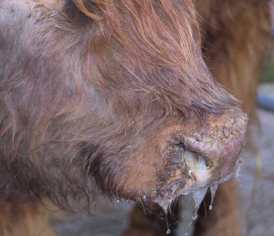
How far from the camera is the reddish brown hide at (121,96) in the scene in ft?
4.49

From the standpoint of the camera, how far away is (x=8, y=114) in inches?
A: 62.4

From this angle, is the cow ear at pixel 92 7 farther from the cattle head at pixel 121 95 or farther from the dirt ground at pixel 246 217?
the dirt ground at pixel 246 217

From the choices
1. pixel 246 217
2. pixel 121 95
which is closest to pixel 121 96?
pixel 121 95

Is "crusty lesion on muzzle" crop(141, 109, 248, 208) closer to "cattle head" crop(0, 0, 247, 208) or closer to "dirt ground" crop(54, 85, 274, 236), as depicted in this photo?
"cattle head" crop(0, 0, 247, 208)

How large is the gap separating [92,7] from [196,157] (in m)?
0.57

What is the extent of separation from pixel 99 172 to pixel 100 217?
156 cm

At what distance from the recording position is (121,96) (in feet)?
4.74

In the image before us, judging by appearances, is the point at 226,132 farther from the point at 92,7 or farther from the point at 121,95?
the point at 92,7

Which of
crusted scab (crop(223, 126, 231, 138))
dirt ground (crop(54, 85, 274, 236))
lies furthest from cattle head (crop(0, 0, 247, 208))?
dirt ground (crop(54, 85, 274, 236))

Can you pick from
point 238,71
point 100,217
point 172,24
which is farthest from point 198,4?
point 100,217

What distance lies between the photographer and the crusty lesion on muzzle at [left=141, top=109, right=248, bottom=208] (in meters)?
1.33

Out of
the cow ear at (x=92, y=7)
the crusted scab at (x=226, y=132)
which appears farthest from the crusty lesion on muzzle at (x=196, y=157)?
the cow ear at (x=92, y=7)

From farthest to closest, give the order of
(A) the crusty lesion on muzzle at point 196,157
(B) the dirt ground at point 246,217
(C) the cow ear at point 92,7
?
1. (B) the dirt ground at point 246,217
2. (C) the cow ear at point 92,7
3. (A) the crusty lesion on muzzle at point 196,157

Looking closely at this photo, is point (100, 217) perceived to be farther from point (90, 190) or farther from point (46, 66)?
point (46, 66)
